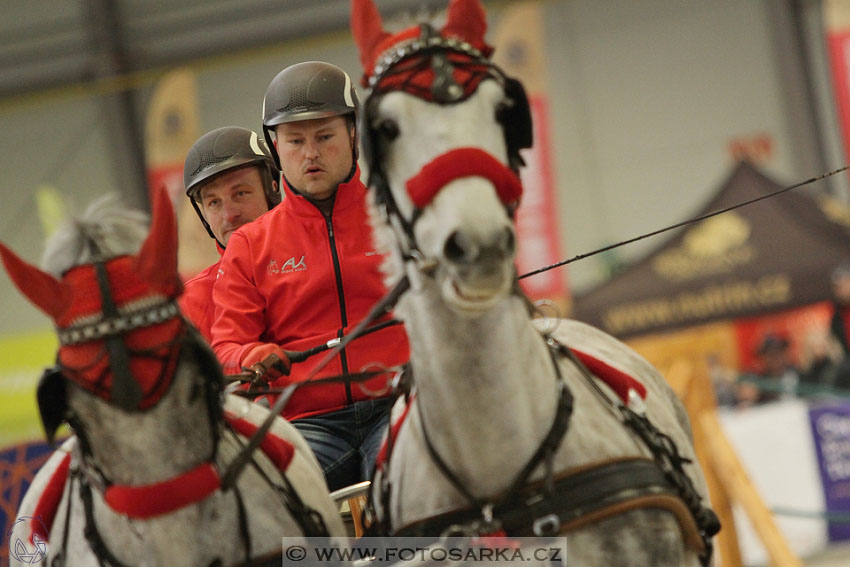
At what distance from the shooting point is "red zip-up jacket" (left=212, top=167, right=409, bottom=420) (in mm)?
3426

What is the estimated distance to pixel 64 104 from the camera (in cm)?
1559

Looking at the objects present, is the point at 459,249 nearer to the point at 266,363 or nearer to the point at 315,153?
the point at 266,363

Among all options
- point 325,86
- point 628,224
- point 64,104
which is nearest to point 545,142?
point 628,224

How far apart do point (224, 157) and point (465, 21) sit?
1877 millimetres

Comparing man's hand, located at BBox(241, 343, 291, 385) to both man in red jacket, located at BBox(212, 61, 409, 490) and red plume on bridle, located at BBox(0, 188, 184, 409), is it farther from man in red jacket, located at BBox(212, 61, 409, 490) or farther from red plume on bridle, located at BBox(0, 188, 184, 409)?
red plume on bridle, located at BBox(0, 188, 184, 409)

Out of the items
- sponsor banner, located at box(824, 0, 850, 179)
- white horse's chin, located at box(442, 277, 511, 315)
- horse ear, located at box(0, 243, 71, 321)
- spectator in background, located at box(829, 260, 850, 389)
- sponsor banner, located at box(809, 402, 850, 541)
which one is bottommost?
sponsor banner, located at box(809, 402, 850, 541)

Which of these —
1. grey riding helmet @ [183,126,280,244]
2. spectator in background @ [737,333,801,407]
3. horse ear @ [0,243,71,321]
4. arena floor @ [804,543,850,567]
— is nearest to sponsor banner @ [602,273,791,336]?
spectator in background @ [737,333,801,407]

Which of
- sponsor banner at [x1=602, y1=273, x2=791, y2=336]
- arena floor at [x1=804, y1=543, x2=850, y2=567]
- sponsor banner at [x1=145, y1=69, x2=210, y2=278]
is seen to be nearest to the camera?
arena floor at [x1=804, y1=543, x2=850, y2=567]

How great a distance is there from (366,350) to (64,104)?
524 inches

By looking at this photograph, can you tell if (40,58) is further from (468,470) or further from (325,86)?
(468,470)

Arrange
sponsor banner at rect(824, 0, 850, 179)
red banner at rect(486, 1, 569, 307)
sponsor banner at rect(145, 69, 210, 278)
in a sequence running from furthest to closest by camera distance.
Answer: sponsor banner at rect(145, 69, 210, 278)
red banner at rect(486, 1, 569, 307)
sponsor banner at rect(824, 0, 850, 179)

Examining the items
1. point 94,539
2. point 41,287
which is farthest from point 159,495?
point 41,287

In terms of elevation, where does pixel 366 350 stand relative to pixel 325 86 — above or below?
below

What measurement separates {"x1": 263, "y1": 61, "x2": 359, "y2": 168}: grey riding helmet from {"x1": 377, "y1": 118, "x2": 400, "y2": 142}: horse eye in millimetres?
1143
